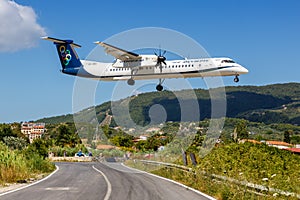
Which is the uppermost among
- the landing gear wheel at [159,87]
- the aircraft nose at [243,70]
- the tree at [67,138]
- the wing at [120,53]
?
the wing at [120,53]

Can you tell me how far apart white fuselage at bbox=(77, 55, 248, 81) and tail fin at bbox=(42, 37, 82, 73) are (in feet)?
15.1

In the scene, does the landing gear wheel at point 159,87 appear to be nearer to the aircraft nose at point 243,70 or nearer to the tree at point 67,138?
the aircraft nose at point 243,70

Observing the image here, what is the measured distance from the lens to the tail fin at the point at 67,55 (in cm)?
4309

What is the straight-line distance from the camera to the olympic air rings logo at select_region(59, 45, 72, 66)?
4372 centimetres

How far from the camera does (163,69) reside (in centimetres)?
3612

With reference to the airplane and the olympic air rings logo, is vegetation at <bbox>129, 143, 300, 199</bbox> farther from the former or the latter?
the olympic air rings logo

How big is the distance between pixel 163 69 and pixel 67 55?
498 inches

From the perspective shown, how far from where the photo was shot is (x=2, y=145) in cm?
2580

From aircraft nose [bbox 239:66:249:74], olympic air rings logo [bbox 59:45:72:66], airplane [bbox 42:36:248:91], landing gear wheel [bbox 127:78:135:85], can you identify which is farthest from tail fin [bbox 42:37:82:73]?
aircraft nose [bbox 239:66:249:74]

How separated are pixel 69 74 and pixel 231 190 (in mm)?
31344

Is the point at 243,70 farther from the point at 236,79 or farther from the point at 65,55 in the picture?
the point at 65,55

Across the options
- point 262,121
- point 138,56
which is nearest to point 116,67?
point 138,56

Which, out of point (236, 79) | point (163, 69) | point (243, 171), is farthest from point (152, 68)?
point (243, 171)

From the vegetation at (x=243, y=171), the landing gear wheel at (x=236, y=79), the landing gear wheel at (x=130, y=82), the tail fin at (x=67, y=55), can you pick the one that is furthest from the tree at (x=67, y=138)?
the vegetation at (x=243, y=171)
